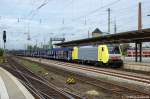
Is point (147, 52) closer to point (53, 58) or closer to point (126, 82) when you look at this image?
point (53, 58)

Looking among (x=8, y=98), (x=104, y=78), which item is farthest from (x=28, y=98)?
(x=104, y=78)

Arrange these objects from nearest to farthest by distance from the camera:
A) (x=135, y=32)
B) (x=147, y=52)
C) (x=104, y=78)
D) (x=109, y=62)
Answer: (x=104, y=78) < (x=135, y=32) < (x=109, y=62) < (x=147, y=52)

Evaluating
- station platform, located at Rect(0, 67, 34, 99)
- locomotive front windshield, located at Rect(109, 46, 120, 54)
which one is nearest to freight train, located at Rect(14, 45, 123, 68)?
locomotive front windshield, located at Rect(109, 46, 120, 54)

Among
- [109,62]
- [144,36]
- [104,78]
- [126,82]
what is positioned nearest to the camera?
[126,82]

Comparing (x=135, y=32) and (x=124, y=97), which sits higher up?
(x=135, y=32)

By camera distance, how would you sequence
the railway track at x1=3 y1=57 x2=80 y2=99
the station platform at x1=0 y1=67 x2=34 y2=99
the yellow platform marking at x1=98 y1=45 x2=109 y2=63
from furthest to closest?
the yellow platform marking at x1=98 y1=45 x2=109 y2=63, the railway track at x1=3 y1=57 x2=80 y2=99, the station platform at x1=0 y1=67 x2=34 y2=99

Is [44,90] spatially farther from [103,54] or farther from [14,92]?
[103,54]

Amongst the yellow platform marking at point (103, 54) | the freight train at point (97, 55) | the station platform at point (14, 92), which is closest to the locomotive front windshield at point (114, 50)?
the freight train at point (97, 55)

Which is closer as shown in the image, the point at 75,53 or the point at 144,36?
the point at 144,36

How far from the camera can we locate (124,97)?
15766mm

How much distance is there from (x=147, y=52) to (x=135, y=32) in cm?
4068

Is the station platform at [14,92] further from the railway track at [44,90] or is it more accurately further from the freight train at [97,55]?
the freight train at [97,55]

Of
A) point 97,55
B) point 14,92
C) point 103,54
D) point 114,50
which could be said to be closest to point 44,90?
point 14,92

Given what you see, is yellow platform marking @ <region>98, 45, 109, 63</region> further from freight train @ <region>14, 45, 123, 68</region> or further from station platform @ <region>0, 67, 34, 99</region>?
station platform @ <region>0, 67, 34, 99</region>
